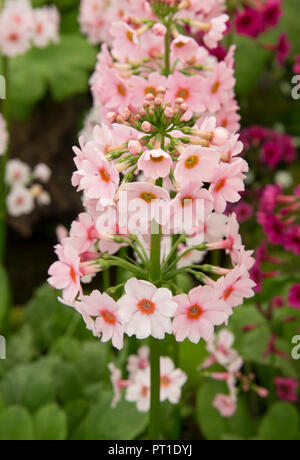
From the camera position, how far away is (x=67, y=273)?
1.42 meters

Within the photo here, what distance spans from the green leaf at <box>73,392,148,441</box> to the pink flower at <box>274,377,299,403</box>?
0.55m

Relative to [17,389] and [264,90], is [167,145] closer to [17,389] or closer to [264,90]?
[17,389]

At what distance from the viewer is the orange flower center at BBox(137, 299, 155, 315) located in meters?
1.36

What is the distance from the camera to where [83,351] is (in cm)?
257

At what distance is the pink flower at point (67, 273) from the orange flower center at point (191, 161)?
0.32m

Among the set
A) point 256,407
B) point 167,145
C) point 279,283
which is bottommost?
point 256,407

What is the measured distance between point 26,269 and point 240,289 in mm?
2925

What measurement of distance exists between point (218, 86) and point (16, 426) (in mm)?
1267

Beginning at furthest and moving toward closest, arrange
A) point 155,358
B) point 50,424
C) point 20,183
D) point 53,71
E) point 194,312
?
point 53,71 < point 20,183 < point 50,424 < point 155,358 < point 194,312

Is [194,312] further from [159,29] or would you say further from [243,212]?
[243,212]

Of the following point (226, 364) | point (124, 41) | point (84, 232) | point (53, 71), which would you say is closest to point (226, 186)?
point (84, 232)

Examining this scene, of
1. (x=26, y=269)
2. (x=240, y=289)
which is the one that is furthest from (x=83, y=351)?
(x=26, y=269)

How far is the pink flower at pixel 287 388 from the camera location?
2439mm

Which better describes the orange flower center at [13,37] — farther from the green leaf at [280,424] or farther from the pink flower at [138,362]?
the green leaf at [280,424]
